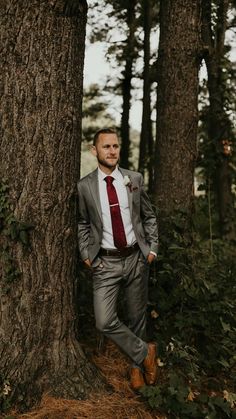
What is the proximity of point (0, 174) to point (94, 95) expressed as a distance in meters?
14.8

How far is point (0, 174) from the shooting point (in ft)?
11.9

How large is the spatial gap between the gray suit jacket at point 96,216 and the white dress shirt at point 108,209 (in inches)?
1.5

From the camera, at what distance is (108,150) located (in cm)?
394

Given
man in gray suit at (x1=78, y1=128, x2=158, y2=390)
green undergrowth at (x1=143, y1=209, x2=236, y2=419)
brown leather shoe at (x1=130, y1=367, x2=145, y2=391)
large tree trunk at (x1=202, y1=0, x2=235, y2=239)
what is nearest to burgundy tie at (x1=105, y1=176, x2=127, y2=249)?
man in gray suit at (x1=78, y1=128, x2=158, y2=390)

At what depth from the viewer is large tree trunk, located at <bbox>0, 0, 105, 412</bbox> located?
3.56 metres

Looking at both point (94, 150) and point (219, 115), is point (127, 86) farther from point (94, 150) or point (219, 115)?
point (94, 150)

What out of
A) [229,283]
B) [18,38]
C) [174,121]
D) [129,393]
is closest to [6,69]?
[18,38]

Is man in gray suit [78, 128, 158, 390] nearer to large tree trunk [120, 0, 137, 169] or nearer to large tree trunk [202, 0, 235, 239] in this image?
large tree trunk [202, 0, 235, 239]

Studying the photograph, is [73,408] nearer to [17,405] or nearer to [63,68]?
[17,405]

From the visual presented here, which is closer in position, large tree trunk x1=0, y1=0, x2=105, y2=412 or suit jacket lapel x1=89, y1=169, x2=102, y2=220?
large tree trunk x1=0, y1=0, x2=105, y2=412

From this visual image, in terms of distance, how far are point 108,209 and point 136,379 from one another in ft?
5.20

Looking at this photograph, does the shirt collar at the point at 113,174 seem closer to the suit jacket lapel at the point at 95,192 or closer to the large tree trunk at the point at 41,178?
the suit jacket lapel at the point at 95,192

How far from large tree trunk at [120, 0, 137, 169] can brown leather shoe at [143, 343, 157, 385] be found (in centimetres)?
1027

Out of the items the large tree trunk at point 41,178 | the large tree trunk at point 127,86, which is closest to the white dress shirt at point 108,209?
the large tree trunk at point 41,178
